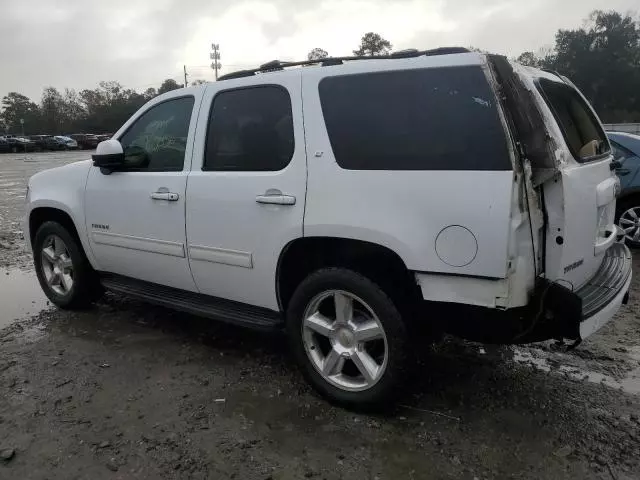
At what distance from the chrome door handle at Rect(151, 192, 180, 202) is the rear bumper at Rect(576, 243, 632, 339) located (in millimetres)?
2596

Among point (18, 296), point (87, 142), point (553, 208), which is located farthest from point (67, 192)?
point (87, 142)

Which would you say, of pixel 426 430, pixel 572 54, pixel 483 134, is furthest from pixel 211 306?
pixel 572 54

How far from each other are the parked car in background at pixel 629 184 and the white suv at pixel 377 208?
3671mm

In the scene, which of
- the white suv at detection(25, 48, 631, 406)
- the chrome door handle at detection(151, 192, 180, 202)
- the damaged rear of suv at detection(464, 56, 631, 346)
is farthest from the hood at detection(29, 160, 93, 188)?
the damaged rear of suv at detection(464, 56, 631, 346)

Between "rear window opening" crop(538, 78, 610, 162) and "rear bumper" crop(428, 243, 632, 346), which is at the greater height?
"rear window opening" crop(538, 78, 610, 162)

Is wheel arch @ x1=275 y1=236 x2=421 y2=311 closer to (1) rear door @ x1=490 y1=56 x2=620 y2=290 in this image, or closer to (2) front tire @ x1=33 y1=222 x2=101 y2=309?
(1) rear door @ x1=490 y1=56 x2=620 y2=290

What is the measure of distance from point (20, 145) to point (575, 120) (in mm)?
49304

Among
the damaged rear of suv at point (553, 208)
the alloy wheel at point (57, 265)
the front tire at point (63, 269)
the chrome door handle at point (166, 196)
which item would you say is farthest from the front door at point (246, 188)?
the alloy wheel at point (57, 265)

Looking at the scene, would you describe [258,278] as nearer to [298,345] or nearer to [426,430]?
[298,345]

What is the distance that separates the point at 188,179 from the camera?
3771 millimetres

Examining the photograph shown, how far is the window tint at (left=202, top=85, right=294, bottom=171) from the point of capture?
3.35m

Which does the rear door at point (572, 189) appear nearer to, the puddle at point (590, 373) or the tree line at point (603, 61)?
the puddle at point (590, 373)

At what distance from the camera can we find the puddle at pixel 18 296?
5.16 meters

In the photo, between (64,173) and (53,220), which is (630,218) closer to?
(64,173)
